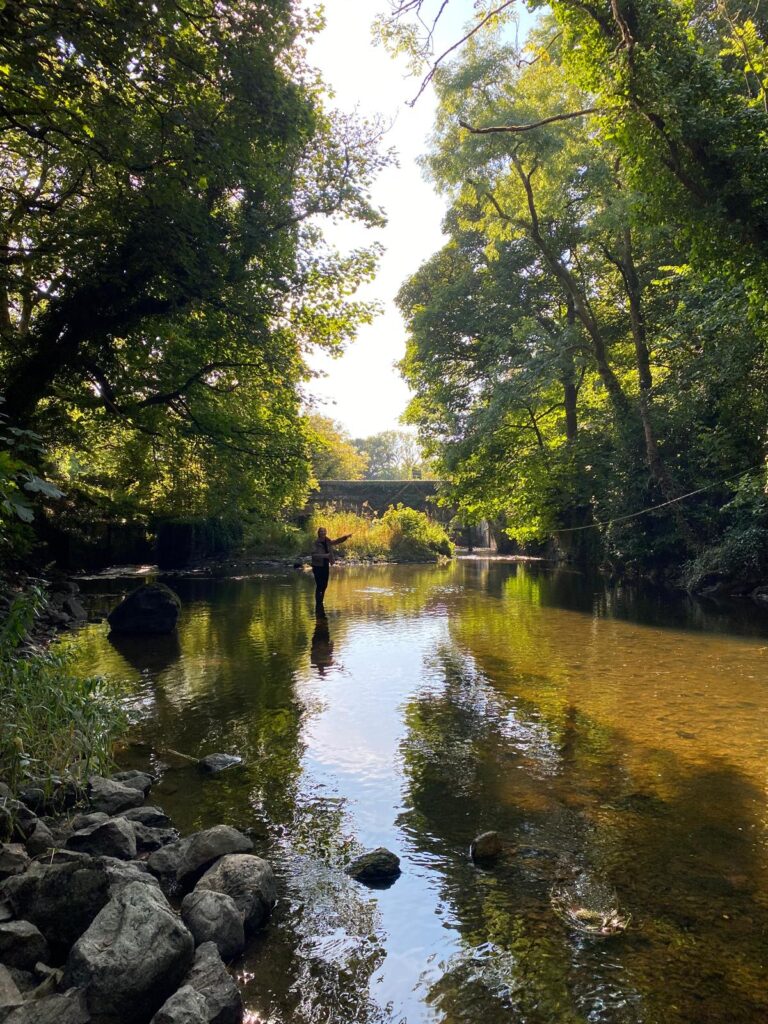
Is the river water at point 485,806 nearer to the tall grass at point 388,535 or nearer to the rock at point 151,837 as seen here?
the rock at point 151,837

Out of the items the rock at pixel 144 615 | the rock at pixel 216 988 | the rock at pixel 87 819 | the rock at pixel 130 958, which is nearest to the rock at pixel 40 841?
the rock at pixel 87 819

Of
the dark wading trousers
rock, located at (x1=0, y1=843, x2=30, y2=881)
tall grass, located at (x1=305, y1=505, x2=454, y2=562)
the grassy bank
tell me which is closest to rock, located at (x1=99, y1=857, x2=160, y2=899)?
rock, located at (x1=0, y1=843, x2=30, y2=881)

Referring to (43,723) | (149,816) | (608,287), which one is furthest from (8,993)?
(608,287)

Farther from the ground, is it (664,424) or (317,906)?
(664,424)

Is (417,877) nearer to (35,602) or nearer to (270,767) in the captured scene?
(270,767)

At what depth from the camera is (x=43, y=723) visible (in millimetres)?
5035

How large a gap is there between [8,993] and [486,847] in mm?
2596

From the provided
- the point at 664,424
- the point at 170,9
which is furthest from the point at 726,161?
the point at 664,424

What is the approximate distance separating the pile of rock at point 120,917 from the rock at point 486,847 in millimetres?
1279

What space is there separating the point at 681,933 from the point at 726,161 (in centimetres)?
878

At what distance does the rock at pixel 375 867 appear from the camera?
3.83 m

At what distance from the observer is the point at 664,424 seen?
1911cm

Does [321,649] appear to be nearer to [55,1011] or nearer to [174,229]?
[174,229]

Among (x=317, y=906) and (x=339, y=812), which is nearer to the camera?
(x=317, y=906)
